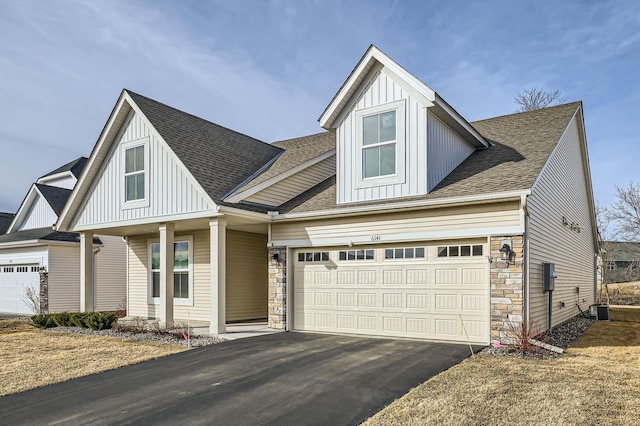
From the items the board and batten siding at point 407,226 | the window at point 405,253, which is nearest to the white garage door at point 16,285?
the board and batten siding at point 407,226

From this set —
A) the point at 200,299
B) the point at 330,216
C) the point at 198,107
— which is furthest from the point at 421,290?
the point at 198,107

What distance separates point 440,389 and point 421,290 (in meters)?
4.17

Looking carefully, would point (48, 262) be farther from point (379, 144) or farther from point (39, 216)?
point (379, 144)

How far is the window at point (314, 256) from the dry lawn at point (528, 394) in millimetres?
4759

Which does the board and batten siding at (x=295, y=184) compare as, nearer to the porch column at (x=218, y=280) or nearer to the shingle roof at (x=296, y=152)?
the shingle roof at (x=296, y=152)

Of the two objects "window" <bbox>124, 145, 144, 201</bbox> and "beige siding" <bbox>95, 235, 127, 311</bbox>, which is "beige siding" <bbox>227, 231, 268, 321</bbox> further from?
"beige siding" <bbox>95, 235, 127, 311</bbox>

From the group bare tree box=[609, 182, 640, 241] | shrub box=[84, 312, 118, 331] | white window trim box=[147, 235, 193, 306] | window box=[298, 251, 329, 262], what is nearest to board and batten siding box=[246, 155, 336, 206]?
window box=[298, 251, 329, 262]

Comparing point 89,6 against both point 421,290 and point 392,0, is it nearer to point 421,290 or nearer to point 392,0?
point 392,0

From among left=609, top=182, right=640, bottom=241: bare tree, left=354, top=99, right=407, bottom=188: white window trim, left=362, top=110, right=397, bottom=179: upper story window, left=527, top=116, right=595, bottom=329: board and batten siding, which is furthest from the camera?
left=609, top=182, right=640, bottom=241: bare tree

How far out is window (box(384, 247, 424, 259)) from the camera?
1042 cm

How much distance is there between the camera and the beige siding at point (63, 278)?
18905 mm

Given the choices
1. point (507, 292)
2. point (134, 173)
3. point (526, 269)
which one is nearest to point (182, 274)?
point (134, 173)

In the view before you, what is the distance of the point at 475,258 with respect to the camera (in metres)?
9.68

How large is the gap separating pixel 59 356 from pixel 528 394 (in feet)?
28.7
